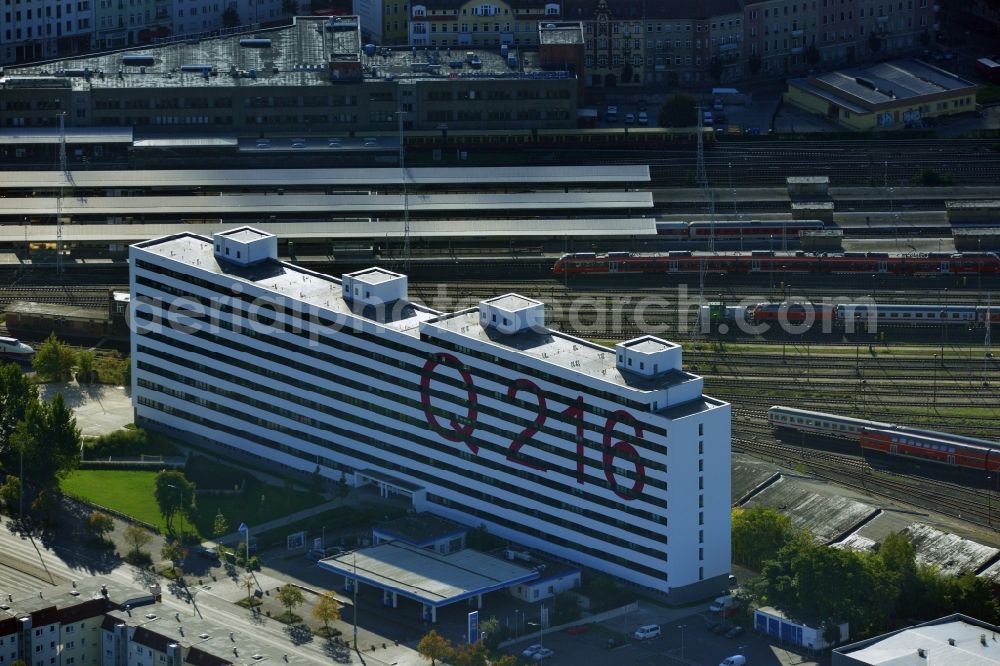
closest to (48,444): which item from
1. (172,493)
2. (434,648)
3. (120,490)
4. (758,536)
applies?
(120,490)

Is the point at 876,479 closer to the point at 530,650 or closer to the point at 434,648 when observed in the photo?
the point at 530,650

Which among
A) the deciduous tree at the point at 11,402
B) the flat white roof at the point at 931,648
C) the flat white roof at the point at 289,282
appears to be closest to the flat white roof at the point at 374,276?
the flat white roof at the point at 289,282

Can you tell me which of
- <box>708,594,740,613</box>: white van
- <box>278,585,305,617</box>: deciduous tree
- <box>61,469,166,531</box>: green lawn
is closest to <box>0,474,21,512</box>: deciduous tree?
<box>61,469,166,531</box>: green lawn

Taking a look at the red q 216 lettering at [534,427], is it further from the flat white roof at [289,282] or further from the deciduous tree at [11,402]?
the deciduous tree at [11,402]

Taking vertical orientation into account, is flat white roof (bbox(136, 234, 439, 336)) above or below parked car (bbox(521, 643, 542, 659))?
above

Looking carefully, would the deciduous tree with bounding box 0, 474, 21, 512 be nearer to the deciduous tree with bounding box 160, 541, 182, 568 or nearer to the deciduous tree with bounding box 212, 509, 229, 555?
the deciduous tree with bounding box 160, 541, 182, 568
